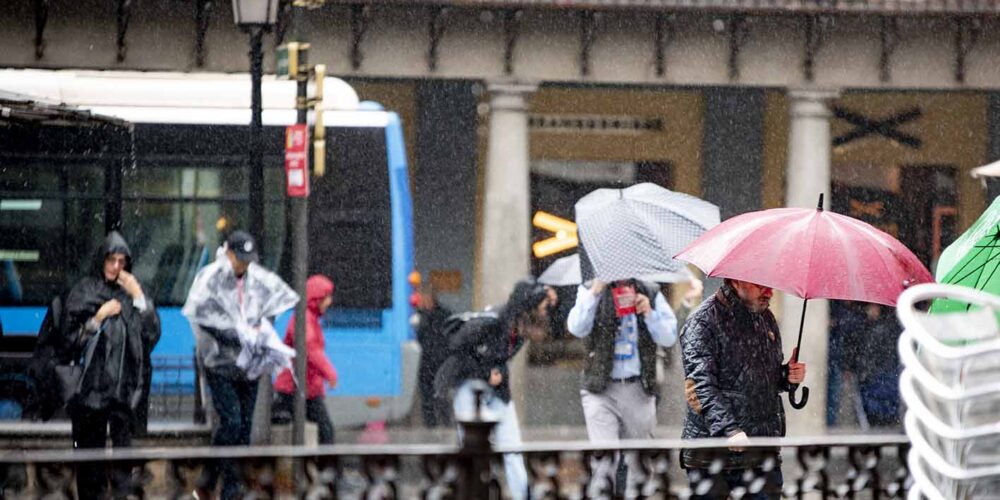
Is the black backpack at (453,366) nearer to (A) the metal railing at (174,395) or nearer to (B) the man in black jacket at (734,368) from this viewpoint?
(B) the man in black jacket at (734,368)

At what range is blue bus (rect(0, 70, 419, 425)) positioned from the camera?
56.9 feet

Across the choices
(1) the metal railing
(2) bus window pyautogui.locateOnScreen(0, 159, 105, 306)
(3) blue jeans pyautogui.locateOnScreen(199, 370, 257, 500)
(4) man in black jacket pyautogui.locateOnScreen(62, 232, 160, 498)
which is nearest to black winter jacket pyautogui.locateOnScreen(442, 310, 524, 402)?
(3) blue jeans pyautogui.locateOnScreen(199, 370, 257, 500)

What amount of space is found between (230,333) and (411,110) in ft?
39.8

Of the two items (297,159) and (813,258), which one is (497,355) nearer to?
(297,159)

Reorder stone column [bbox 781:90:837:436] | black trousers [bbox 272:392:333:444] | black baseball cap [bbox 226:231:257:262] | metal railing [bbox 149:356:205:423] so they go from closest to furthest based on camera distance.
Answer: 1. black baseball cap [bbox 226:231:257:262]
2. black trousers [bbox 272:392:333:444]
3. metal railing [bbox 149:356:205:423]
4. stone column [bbox 781:90:837:436]

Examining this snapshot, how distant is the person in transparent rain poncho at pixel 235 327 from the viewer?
11672 millimetres

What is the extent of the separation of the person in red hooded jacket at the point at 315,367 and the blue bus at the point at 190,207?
2724 mm

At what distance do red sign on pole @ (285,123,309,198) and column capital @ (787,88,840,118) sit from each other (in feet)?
29.3

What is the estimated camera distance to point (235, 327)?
12.0 m

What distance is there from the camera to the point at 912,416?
174 inches

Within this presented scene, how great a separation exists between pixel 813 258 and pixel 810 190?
14146 mm

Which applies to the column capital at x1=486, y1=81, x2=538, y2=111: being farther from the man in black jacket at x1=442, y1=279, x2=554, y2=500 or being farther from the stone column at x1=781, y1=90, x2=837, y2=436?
the man in black jacket at x1=442, y1=279, x2=554, y2=500

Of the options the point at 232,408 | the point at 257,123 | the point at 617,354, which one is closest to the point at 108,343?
the point at 232,408

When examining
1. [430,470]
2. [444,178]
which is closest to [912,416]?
[430,470]
